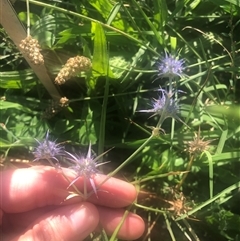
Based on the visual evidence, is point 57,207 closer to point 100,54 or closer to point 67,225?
point 67,225

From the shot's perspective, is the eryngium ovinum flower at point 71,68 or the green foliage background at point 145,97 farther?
the green foliage background at point 145,97

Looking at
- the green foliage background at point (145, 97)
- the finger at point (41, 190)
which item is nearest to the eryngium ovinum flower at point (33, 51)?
the green foliage background at point (145, 97)

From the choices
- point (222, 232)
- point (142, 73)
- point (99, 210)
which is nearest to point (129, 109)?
point (142, 73)

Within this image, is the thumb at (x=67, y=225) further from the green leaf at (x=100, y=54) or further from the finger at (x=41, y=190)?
the green leaf at (x=100, y=54)

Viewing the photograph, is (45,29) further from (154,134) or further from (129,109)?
(154,134)

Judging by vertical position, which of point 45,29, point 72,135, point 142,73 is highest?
point 45,29

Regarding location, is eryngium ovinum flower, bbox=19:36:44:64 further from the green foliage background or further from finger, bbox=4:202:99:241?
finger, bbox=4:202:99:241
